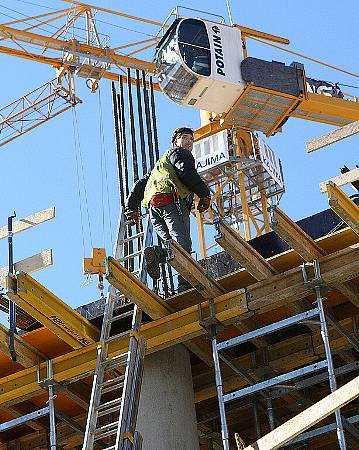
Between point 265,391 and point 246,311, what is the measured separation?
4.36ft

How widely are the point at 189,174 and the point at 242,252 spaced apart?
1.88 m

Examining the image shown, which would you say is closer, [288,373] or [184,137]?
[288,373]

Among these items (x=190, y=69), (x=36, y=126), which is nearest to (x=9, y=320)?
(x=190, y=69)

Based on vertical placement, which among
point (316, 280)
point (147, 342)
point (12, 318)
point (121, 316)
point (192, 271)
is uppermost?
point (12, 318)

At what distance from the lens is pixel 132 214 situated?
1747 cm

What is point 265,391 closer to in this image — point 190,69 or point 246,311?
point 246,311

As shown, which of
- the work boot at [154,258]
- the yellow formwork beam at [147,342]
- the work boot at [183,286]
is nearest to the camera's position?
the yellow formwork beam at [147,342]

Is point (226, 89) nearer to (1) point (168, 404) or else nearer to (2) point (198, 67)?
(2) point (198, 67)

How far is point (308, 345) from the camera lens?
16391 mm

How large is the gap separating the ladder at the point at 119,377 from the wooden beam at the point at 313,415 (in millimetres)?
3261

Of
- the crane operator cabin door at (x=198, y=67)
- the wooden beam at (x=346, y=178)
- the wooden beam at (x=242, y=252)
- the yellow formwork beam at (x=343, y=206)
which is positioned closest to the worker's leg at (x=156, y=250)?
the wooden beam at (x=242, y=252)

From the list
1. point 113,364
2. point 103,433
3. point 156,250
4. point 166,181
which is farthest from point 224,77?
point 103,433

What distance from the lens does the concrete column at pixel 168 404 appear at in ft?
51.0

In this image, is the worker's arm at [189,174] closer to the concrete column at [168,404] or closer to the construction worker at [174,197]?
the construction worker at [174,197]
